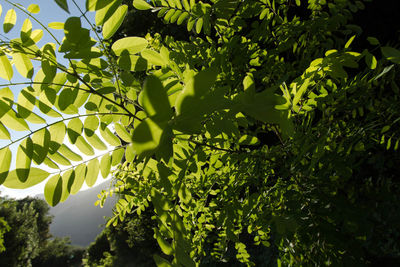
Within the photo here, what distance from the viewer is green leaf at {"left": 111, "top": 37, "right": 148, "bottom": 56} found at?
87 centimetres

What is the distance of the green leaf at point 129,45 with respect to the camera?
873 millimetres

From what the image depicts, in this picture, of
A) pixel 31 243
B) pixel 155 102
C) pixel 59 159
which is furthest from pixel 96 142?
pixel 31 243

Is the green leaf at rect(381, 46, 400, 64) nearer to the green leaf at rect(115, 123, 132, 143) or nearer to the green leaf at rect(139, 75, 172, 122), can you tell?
the green leaf at rect(139, 75, 172, 122)

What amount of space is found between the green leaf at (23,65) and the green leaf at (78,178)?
40cm

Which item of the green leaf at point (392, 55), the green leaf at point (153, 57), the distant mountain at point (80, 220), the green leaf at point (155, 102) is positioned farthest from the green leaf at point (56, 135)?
the distant mountain at point (80, 220)

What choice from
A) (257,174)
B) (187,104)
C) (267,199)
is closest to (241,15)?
(257,174)

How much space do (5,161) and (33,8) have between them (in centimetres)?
63

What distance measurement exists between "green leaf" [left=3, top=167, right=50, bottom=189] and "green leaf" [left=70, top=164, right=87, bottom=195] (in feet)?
0.35

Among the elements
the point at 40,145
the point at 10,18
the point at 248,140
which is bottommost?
the point at 248,140

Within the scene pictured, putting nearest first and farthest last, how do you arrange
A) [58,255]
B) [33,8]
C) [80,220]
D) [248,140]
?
[33,8] < [248,140] < [58,255] < [80,220]

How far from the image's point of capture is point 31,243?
2502 cm

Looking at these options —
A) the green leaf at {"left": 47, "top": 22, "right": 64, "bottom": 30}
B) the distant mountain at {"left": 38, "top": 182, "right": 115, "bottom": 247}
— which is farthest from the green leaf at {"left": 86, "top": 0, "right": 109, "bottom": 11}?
the distant mountain at {"left": 38, "top": 182, "right": 115, "bottom": 247}

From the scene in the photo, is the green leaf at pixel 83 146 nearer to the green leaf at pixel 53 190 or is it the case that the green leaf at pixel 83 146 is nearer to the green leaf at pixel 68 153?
the green leaf at pixel 68 153

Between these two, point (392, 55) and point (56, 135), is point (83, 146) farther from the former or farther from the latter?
point (392, 55)
